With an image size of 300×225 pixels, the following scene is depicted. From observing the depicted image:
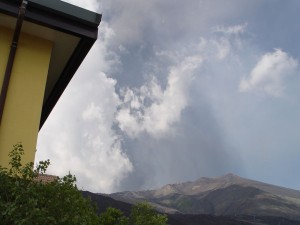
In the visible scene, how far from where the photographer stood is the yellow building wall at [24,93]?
6.84 metres

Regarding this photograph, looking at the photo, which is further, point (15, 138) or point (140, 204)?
point (140, 204)

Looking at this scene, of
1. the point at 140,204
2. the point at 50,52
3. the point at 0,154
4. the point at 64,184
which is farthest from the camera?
the point at 140,204

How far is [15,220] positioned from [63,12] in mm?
4528

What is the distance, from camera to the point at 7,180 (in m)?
4.88

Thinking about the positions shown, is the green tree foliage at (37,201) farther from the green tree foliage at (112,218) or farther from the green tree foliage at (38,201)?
the green tree foliage at (112,218)

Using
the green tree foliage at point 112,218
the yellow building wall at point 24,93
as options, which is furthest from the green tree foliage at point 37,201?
the green tree foliage at point 112,218

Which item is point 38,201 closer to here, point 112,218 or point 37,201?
point 37,201

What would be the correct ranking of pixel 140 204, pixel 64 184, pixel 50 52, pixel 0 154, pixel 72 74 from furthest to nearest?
1. pixel 140 204
2. pixel 72 74
3. pixel 50 52
4. pixel 0 154
5. pixel 64 184

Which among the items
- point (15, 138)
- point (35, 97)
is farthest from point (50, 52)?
point (15, 138)

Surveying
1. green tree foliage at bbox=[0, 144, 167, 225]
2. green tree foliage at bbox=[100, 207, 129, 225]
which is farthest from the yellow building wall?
green tree foliage at bbox=[100, 207, 129, 225]

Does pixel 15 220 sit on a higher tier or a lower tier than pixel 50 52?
lower

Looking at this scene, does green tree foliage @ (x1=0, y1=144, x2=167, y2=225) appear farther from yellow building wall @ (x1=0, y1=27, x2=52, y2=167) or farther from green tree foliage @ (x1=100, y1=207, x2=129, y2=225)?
green tree foliage @ (x1=100, y1=207, x2=129, y2=225)

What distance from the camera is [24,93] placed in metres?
7.25

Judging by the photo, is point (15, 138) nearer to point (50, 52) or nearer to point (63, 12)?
point (50, 52)
